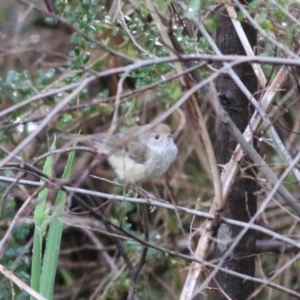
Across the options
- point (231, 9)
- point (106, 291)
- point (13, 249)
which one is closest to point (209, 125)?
point (106, 291)

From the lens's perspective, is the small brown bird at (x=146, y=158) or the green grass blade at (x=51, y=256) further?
the small brown bird at (x=146, y=158)

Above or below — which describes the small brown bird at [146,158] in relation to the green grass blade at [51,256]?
below

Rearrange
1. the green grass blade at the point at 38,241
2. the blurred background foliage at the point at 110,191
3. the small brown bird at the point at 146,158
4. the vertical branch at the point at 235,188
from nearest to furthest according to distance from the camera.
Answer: the green grass blade at the point at 38,241, the vertical branch at the point at 235,188, the small brown bird at the point at 146,158, the blurred background foliage at the point at 110,191

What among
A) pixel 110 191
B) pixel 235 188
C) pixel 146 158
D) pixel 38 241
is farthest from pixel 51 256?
pixel 110 191

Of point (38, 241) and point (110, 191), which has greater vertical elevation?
point (38, 241)

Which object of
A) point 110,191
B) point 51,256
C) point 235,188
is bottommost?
point 110,191

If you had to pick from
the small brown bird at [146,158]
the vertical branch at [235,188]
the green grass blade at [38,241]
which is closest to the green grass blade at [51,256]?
the green grass blade at [38,241]

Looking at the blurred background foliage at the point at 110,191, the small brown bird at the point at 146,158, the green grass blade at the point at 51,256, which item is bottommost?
the blurred background foliage at the point at 110,191

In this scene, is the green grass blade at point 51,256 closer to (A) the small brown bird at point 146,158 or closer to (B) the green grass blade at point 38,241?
(B) the green grass blade at point 38,241

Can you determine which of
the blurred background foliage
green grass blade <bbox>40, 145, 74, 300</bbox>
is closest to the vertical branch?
green grass blade <bbox>40, 145, 74, 300</bbox>

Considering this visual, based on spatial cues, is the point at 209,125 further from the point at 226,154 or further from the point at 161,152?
the point at 226,154

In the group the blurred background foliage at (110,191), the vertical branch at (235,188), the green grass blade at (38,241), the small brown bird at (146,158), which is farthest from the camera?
the blurred background foliage at (110,191)

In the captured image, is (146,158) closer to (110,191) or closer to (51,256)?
(51,256)
